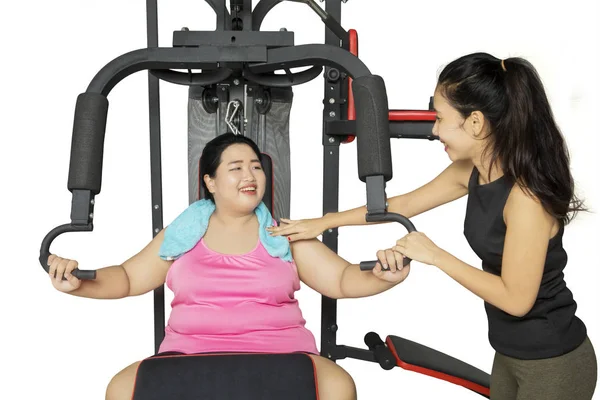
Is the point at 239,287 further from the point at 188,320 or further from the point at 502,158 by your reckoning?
the point at 502,158

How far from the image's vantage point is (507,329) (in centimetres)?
224

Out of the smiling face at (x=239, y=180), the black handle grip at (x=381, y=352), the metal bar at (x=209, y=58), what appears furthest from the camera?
the black handle grip at (x=381, y=352)

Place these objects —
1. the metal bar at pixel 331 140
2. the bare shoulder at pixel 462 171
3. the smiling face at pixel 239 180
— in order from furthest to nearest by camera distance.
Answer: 1. the metal bar at pixel 331 140
2. the smiling face at pixel 239 180
3. the bare shoulder at pixel 462 171

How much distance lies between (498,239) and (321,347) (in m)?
0.93

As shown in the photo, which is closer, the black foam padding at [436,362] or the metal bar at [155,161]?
the black foam padding at [436,362]

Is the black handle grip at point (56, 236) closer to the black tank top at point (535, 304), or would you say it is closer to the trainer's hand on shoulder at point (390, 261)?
the trainer's hand on shoulder at point (390, 261)

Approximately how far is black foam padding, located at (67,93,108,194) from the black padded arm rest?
1092 millimetres

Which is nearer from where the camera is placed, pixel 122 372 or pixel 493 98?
pixel 493 98

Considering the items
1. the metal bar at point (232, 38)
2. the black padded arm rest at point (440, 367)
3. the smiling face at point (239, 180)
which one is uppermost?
the metal bar at point (232, 38)

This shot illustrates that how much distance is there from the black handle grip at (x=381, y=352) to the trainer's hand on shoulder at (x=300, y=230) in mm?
450

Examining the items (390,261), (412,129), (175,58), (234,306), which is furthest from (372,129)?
(234,306)

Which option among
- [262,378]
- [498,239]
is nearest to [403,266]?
[498,239]

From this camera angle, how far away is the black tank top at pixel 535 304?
218 centimetres

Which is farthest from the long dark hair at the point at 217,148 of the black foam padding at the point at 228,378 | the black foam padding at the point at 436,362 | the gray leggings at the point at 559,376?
the gray leggings at the point at 559,376
